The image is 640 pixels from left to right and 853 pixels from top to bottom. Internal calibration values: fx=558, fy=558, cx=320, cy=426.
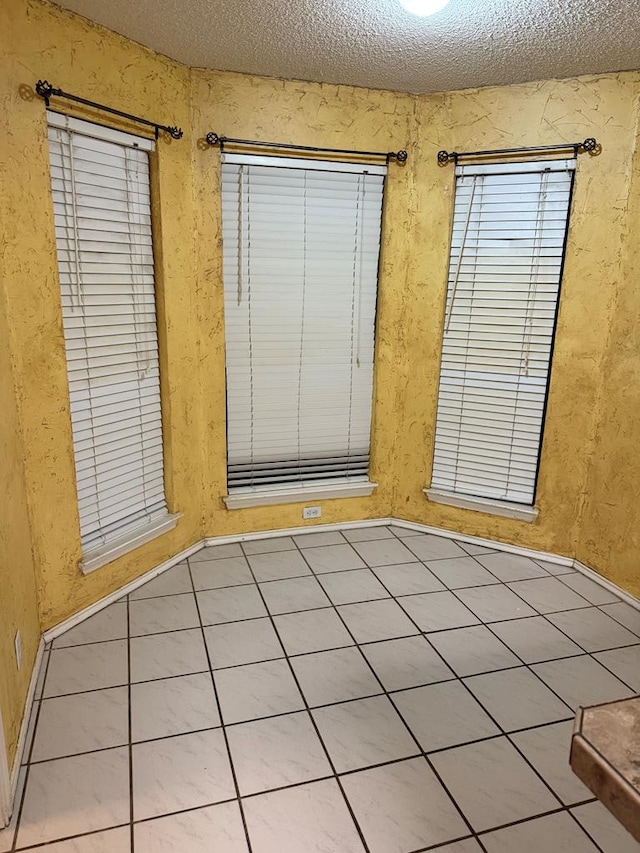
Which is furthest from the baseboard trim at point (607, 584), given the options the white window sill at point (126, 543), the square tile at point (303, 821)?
the white window sill at point (126, 543)

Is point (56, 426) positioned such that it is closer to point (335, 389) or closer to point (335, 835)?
point (335, 389)

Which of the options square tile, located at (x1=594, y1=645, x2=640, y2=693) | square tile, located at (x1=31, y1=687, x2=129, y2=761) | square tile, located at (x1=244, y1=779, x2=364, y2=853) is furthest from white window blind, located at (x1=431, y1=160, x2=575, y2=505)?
square tile, located at (x1=31, y1=687, x2=129, y2=761)

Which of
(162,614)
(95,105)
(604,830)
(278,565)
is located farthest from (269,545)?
(95,105)

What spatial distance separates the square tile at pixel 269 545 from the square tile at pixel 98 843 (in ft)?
5.58

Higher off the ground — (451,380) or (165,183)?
(165,183)

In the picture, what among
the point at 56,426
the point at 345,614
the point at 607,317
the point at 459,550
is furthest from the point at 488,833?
the point at 607,317

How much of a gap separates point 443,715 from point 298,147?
9.04 ft

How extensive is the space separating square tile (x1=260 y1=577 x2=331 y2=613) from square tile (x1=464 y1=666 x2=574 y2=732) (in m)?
0.83

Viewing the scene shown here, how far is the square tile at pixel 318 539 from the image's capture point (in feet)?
11.1

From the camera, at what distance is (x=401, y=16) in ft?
7.00

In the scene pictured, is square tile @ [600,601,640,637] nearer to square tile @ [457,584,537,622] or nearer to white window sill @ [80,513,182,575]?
square tile @ [457,584,537,622]

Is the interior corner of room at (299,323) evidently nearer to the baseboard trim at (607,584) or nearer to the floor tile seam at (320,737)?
the baseboard trim at (607,584)

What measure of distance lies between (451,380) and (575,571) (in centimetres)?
130

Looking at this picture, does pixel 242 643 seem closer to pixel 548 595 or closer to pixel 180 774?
A: pixel 180 774
